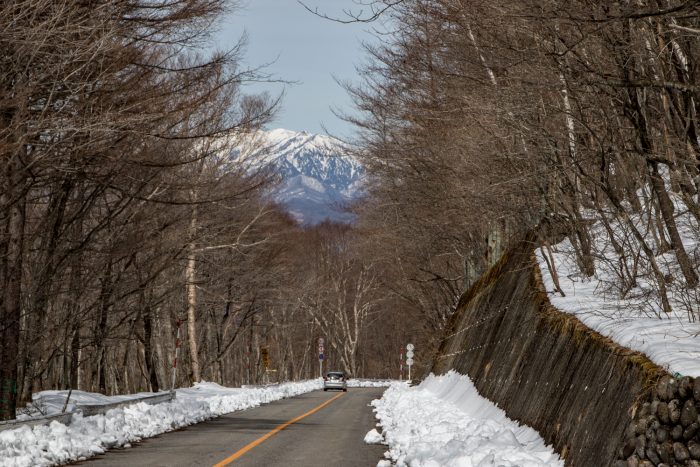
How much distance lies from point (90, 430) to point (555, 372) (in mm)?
7252

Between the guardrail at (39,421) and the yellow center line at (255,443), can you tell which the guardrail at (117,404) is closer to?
the guardrail at (39,421)

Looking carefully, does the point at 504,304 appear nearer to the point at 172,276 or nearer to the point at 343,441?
the point at 343,441

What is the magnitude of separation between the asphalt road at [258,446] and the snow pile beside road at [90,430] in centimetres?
28

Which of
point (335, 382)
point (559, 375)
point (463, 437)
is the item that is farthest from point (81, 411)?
point (335, 382)

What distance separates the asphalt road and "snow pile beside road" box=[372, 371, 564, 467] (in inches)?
27.8

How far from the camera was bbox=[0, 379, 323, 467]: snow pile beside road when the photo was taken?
Result: 10.8 metres

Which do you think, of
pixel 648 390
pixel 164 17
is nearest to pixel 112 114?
pixel 164 17

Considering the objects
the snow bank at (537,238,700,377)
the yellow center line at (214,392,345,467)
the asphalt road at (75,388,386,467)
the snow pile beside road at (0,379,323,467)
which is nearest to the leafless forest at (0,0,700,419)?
the snow bank at (537,238,700,377)

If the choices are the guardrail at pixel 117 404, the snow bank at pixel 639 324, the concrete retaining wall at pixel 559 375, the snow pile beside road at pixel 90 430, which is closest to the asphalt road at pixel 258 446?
the snow pile beside road at pixel 90 430

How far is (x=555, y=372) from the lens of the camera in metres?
10.2

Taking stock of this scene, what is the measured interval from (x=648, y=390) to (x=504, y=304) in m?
11.5

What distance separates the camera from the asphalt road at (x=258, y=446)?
38.0 feet

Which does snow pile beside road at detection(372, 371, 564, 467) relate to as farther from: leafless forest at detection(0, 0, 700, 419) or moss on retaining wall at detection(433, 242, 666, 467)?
leafless forest at detection(0, 0, 700, 419)

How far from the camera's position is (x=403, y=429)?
14.9 meters
